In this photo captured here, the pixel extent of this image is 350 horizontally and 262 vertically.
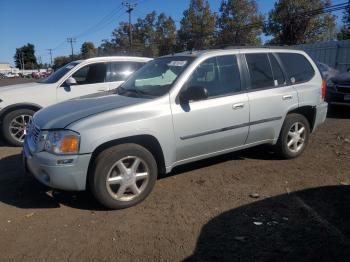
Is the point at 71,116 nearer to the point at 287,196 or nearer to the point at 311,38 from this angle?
the point at 287,196

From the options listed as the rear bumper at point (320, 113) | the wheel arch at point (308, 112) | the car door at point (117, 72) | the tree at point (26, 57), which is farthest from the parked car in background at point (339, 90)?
the tree at point (26, 57)

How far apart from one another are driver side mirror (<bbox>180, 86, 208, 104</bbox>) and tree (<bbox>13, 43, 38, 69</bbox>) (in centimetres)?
14011

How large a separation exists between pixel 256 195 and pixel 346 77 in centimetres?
728

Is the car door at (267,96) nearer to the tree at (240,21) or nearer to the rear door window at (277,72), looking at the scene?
the rear door window at (277,72)

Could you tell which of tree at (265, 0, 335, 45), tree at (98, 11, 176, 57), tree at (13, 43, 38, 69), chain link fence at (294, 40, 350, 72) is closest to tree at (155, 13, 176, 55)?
→ tree at (98, 11, 176, 57)

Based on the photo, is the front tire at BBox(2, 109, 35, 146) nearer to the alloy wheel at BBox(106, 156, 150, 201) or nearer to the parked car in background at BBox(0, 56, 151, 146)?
the parked car in background at BBox(0, 56, 151, 146)

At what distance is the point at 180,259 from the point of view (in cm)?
332

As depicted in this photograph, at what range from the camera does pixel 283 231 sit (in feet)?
12.3

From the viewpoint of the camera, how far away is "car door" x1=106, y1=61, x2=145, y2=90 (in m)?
8.32

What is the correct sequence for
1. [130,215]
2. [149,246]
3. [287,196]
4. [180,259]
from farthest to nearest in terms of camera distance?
[287,196]
[130,215]
[149,246]
[180,259]

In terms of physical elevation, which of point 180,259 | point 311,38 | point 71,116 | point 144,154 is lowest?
point 180,259

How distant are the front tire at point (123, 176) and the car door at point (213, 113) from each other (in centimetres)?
49

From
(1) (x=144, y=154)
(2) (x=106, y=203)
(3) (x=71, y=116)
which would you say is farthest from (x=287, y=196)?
(3) (x=71, y=116)

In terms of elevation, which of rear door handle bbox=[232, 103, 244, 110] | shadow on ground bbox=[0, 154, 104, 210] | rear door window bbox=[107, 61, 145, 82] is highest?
rear door window bbox=[107, 61, 145, 82]
